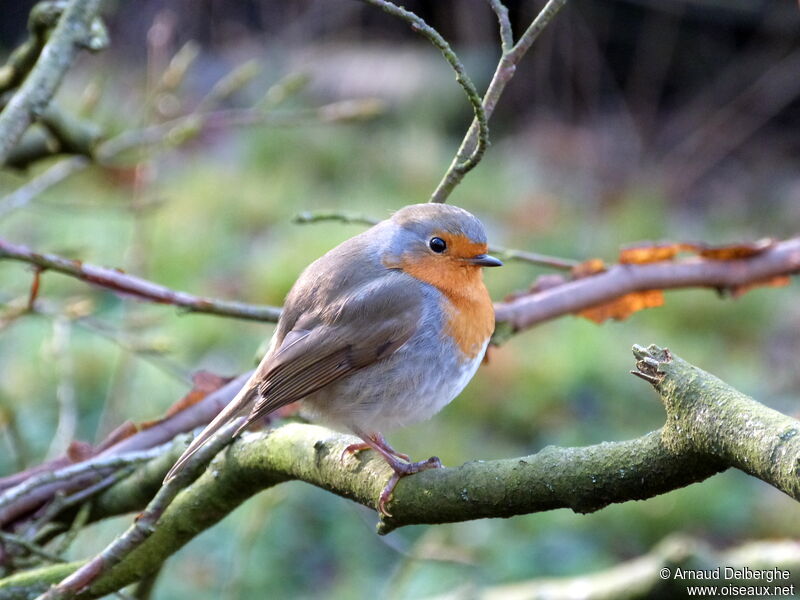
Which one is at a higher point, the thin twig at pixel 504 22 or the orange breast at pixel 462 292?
the thin twig at pixel 504 22

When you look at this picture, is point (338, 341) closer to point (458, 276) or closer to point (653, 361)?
point (458, 276)

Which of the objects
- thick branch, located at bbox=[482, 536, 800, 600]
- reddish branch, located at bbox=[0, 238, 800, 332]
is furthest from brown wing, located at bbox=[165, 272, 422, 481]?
thick branch, located at bbox=[482, 536, 800, 600]

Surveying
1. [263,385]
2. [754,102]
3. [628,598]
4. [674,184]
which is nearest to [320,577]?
[628,598]

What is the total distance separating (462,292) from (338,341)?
0.27m

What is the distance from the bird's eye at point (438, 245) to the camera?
199 cm

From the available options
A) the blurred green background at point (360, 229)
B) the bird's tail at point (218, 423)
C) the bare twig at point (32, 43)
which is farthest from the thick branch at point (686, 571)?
the bare twig at point (32, 43)

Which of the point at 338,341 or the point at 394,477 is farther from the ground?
the point at 338,341

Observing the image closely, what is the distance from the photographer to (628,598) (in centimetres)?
217

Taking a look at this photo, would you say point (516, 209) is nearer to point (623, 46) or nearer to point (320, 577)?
point (623, 46)

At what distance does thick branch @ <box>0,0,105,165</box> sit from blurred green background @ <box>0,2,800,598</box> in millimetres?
595

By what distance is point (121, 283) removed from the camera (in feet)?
6.54

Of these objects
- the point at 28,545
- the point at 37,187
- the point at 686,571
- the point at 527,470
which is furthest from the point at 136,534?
the point at 37,187

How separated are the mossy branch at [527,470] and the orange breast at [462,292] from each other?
1.39 feet

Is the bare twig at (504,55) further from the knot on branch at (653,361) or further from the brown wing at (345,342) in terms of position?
the knot on branch at (653,361)
